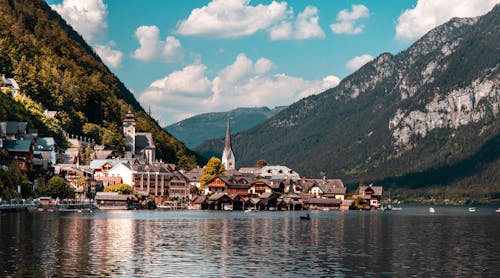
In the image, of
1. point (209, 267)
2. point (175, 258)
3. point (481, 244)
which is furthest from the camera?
point (481, 244)

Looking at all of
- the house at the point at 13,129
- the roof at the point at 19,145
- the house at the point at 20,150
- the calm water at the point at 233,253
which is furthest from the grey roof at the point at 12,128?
the calm water at the point at 233,253

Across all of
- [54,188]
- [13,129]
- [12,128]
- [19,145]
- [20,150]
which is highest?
[12,128]

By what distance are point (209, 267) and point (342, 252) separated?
18.2 meters

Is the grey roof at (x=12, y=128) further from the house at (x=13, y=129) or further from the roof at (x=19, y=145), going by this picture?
the roof at (x=19, y=145)

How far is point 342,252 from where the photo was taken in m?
69.3

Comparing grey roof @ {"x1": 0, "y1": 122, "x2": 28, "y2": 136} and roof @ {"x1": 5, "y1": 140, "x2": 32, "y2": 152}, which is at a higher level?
grey roof @ {"x1": 0, "y1": 122, "x2": 28, "y2": 136}

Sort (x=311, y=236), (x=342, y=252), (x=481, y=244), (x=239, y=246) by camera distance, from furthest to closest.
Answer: (x=311, y=236), (x=481, y=244), (x=239, y=246), (x=342, y=252)

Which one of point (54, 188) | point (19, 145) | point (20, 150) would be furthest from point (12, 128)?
point (54, 188)

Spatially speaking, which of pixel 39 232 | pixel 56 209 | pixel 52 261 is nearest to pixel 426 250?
pixel 52 261

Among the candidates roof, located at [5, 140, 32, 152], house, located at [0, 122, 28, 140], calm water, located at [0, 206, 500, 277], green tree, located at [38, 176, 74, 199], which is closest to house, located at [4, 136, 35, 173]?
roof, located at [5, 140, 32, 152]

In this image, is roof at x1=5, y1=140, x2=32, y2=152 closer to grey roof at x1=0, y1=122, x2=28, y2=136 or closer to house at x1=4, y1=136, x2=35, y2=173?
house at x1=4, y1=136, x2=35, y2=173

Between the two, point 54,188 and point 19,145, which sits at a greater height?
point 19,145

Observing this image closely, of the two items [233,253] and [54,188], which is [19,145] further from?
[233,253]

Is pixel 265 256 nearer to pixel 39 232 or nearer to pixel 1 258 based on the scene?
pixel 1 258
